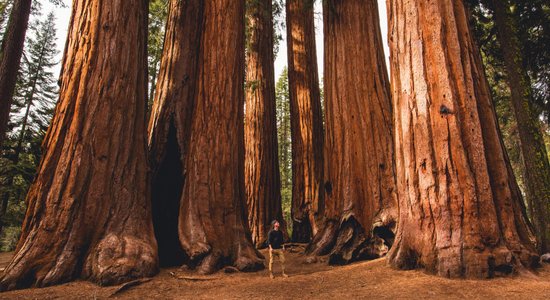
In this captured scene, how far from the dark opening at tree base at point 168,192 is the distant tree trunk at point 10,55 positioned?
3.85 m

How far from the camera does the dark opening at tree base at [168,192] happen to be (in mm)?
5949

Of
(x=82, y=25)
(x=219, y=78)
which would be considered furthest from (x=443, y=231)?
(x=82, y=25)

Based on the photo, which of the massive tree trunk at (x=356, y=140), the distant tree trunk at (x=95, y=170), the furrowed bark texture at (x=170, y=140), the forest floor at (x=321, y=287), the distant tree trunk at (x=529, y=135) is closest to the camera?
the forest floor at (x=321, y=287)

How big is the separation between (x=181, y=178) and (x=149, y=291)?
97.5 inches

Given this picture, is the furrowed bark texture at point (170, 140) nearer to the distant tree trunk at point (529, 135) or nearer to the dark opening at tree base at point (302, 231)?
the dark opening at tree base at point (302, 231)

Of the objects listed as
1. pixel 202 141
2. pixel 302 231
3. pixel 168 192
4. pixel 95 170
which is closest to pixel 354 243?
pixel 202 141

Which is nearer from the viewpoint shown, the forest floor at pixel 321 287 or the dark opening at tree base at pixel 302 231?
the forest floor at pixel 321 287

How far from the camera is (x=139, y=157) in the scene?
17.0 feet

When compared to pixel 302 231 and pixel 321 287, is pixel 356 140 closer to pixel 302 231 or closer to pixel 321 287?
pixel 321 287

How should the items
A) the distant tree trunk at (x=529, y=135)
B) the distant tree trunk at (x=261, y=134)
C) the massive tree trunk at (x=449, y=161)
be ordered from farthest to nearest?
1. the distant tree trunk at (x=261, y=134)
2. the distant tree trunk at (x=529, y=135)
3. the massive tree trunk at (x=449, y=161)

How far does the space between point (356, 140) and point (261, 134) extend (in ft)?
13.5

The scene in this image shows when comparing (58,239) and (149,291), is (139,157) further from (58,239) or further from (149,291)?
(149,291)

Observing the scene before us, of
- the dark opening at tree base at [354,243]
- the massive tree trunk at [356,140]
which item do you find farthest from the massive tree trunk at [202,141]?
the massive tree trunk at [356,140]

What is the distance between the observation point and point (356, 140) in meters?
6.33
